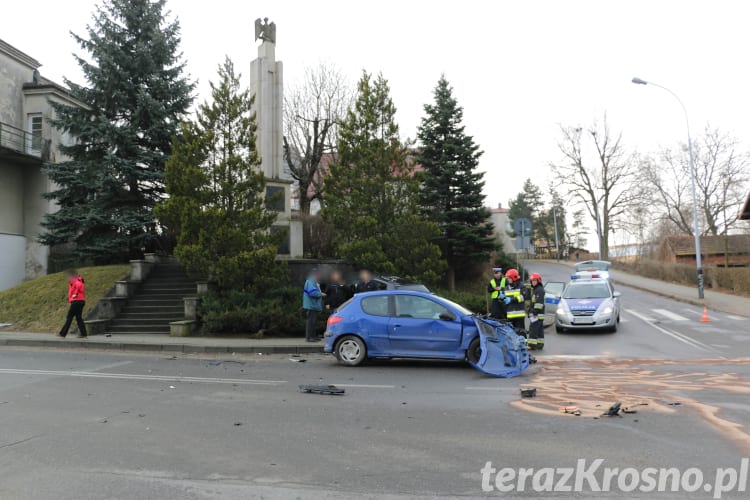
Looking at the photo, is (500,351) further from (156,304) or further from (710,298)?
(710,298)

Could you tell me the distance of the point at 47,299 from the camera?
673 inches

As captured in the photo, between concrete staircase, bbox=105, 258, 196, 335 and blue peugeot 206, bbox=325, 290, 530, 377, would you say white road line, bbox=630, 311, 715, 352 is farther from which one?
concrete staircase, bbox=105, 258, 196, 335

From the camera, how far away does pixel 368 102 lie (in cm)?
1750

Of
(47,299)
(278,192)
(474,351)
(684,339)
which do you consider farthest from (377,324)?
(47,299)

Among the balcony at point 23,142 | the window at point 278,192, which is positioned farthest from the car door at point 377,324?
the balcony at point 23,142

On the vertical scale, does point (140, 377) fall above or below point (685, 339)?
above

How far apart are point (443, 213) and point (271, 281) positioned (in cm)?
1243

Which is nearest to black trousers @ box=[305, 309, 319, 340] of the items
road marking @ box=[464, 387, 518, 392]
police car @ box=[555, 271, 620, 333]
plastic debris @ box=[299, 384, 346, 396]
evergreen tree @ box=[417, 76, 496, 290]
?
plastic debris @ box=[299, 384, 346, 396]

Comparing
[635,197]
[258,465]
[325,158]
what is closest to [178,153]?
[258,465]

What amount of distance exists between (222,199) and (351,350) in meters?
6.68

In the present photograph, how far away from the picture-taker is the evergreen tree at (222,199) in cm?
1420

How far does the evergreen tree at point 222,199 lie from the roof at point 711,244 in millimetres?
45558

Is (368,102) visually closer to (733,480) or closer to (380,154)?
(380,154)

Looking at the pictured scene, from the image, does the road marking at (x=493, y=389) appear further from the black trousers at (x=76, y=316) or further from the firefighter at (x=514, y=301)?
the black trousers at (x=76, y=316)
